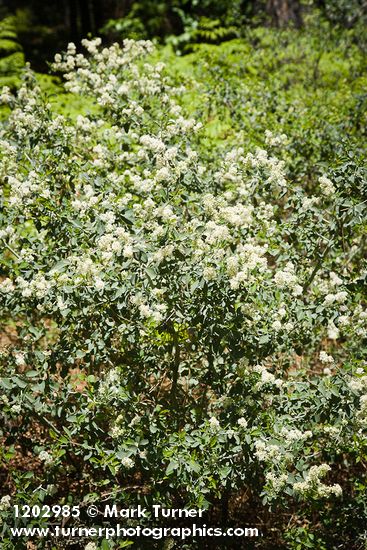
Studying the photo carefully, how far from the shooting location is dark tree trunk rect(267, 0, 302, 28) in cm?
1052

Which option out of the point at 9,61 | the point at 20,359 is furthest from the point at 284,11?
the point at 20,359

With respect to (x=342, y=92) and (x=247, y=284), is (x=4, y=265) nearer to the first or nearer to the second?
(x=247, y=284)

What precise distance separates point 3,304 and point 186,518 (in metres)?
1.65

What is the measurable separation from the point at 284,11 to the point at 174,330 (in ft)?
31.6

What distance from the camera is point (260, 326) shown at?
9.45ft

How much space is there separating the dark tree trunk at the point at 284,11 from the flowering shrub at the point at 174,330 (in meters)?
8.40

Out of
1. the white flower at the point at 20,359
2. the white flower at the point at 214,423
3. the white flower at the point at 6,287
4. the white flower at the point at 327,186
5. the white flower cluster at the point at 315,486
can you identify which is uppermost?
the white flower at the point at 327,186

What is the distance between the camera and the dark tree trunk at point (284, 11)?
10.5 metres

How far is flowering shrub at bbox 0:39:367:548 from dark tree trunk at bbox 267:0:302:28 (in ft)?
27.6

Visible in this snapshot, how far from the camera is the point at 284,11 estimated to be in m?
10.5

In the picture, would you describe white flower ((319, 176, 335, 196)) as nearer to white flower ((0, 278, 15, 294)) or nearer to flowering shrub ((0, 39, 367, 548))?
flowering shrub ((0, 39, 367, 548))

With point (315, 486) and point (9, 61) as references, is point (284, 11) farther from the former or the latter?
point (315, 486)

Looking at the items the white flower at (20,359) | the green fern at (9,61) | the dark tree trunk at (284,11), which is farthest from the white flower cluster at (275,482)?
the dark tree trunk at (284,11)

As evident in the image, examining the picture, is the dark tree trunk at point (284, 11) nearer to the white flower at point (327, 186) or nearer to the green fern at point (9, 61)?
the green fern at point (9, 61)
